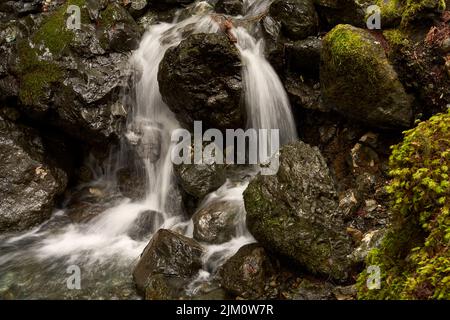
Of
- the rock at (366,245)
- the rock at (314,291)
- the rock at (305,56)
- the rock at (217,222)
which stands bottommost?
the rock at (314,291)

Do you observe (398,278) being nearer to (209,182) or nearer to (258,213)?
(258,213)

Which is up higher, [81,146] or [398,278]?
[81,146]

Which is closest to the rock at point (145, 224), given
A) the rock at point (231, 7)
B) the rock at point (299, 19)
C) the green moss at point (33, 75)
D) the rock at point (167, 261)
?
the rock at point (167, 261)

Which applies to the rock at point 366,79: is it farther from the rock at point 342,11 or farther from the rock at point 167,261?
the rock at point 167,261

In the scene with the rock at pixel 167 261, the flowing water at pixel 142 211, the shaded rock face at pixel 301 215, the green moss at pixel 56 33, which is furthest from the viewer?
the green moss at pixel 56 33

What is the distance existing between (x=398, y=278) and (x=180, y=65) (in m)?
4.80

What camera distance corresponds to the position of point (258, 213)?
559cm

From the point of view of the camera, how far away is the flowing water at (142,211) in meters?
5.82

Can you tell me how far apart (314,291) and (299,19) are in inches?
189

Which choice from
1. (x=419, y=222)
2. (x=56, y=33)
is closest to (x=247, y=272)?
(x=419, y=222)

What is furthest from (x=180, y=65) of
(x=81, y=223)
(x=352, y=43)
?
(x=81, y=223)

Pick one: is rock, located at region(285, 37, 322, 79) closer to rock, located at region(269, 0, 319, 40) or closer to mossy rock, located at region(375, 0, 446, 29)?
rock, located at region(269, 0, 319, 40)

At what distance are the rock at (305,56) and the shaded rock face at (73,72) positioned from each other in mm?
3117

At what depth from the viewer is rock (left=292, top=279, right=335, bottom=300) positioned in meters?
4.92
